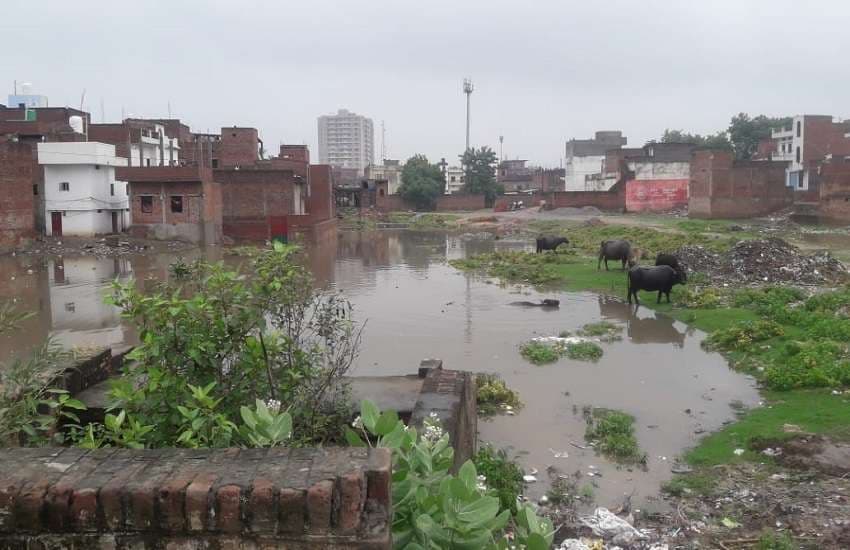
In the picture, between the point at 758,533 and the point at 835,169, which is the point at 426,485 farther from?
the point at 835,169

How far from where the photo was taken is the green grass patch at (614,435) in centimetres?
815

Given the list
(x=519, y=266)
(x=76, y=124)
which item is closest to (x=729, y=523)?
(x=519, y=266)

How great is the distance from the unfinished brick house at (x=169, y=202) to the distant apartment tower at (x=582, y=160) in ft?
170

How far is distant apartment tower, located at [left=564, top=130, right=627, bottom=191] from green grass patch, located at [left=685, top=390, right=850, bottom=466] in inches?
2877

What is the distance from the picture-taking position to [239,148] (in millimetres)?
53656

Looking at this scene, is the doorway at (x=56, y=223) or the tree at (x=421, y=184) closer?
the doorway at (x=56, y=223)

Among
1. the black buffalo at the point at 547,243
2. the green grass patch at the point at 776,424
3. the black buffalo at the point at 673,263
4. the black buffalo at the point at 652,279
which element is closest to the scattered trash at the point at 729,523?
the green grass patch at the point at 776,424

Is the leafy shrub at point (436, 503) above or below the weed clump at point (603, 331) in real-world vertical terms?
above

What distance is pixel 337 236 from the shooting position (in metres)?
48.3

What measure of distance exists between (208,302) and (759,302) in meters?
14.8

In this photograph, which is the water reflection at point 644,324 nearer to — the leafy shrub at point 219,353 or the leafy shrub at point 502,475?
the leafy shrub at point 502,475

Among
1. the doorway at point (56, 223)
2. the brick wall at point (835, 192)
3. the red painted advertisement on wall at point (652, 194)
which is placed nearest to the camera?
the doorway at point (56, 223)

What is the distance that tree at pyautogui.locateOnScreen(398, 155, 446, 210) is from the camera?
2842 inches

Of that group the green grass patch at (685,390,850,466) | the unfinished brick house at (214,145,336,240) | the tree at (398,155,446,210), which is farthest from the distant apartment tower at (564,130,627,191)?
the green grass patch at (685,390,850,466)
